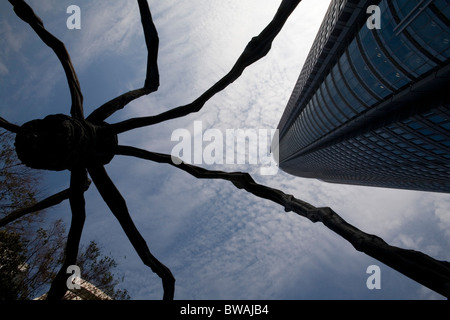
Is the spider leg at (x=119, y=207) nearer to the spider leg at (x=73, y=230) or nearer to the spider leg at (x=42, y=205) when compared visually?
the spider leg at (x=73, y=230)

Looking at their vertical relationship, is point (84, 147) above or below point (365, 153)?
below

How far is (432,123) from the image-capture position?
81.6 ft

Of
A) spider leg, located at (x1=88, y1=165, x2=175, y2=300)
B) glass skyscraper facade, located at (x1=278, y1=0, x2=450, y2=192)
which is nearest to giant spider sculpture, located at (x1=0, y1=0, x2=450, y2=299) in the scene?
spider leg, located at (x1=88, y1=165, x2=175, y2=300)

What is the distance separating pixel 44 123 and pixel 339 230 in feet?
11.7

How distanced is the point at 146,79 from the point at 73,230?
2520 millimetres

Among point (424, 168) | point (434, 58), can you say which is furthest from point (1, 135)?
point (424, 168)

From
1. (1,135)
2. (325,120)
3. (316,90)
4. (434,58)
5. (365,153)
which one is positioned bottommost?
(1,135)

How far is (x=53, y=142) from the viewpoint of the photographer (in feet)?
8.61

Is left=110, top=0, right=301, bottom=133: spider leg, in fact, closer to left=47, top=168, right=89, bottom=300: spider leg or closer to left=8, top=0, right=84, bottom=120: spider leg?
left=8, top=0, right=84, bottom=120: spider leg

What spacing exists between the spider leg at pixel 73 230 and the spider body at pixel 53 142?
12.7 inches

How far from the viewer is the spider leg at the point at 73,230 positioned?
279 cm

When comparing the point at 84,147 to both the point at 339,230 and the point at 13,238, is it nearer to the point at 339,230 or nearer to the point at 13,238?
the point at 339,230

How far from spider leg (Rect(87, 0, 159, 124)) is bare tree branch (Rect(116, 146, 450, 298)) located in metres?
0.60

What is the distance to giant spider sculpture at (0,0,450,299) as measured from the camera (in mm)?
2578
